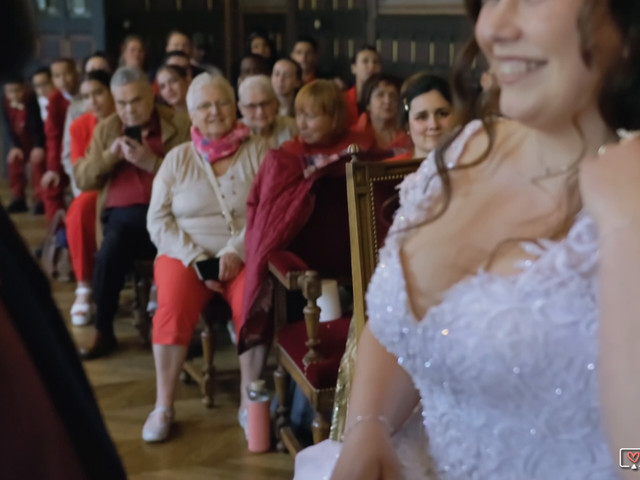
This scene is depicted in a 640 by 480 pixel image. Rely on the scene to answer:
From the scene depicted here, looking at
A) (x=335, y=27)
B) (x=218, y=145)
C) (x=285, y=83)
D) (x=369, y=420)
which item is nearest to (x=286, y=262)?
(x=218, y=145)

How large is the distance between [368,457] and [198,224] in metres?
2.22

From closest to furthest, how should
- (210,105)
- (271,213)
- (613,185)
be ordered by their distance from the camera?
(613,185) → (271,213) → (210,105)

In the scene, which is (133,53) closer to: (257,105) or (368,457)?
(257,105)

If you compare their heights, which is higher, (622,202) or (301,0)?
(301,0)

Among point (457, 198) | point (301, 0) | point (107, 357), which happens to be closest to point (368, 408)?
point (457, 198)

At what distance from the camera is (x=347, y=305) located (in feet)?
10.4

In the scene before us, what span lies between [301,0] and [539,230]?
789 centimetres

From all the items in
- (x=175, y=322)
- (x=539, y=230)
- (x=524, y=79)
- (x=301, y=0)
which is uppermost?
Answer: (x=301, y=0)

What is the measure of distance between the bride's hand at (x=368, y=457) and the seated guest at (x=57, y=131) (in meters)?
4.32

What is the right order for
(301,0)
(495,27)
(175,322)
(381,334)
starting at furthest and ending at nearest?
(301,0)
(175,322)
(381,334)
(495,27)

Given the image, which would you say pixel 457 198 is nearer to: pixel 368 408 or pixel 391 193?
pixel 368 408

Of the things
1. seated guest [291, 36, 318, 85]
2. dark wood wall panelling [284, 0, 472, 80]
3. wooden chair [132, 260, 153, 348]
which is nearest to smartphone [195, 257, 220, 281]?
wooden chair [132, 260, 153, 348]

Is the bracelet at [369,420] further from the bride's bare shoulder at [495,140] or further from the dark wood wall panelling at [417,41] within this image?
the dark wood wall panelling at [417,41]

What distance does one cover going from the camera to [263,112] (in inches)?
148
